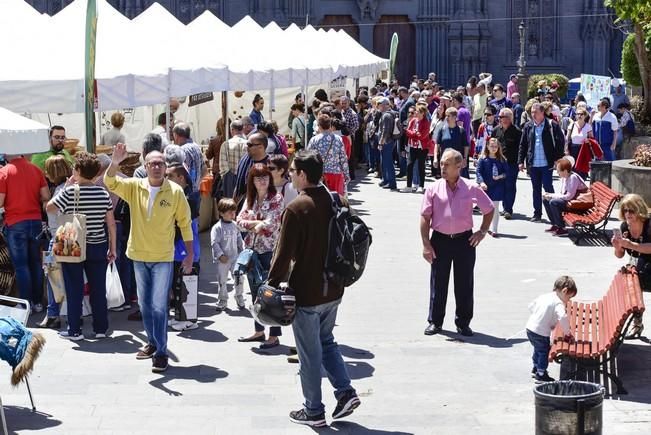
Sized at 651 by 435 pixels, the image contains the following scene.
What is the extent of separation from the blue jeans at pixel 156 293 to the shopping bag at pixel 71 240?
110cm

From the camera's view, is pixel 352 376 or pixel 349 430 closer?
pixel 349 430

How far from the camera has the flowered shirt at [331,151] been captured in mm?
16375

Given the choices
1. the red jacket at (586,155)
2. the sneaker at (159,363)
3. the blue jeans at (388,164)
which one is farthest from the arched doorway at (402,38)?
the sneaker at (159,363)

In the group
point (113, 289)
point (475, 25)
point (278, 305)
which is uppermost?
point (475, 25)

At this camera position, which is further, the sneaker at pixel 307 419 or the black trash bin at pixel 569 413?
the sneaker at pixel 307 419

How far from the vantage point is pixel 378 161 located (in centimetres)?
2659

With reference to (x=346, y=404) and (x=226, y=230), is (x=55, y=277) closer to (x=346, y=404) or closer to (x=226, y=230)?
(x=226, y=230)

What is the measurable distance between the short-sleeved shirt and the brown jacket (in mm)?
4479

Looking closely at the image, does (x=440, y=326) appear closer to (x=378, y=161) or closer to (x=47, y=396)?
(x=47, y=396)

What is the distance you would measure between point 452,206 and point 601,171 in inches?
358

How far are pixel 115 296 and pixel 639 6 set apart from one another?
12534mm

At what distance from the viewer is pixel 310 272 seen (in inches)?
336

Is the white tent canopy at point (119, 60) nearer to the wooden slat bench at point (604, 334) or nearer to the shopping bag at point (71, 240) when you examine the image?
the shopping bag at point (71, 240)

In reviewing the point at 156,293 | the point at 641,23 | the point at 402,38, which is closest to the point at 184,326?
the point at 156,293
